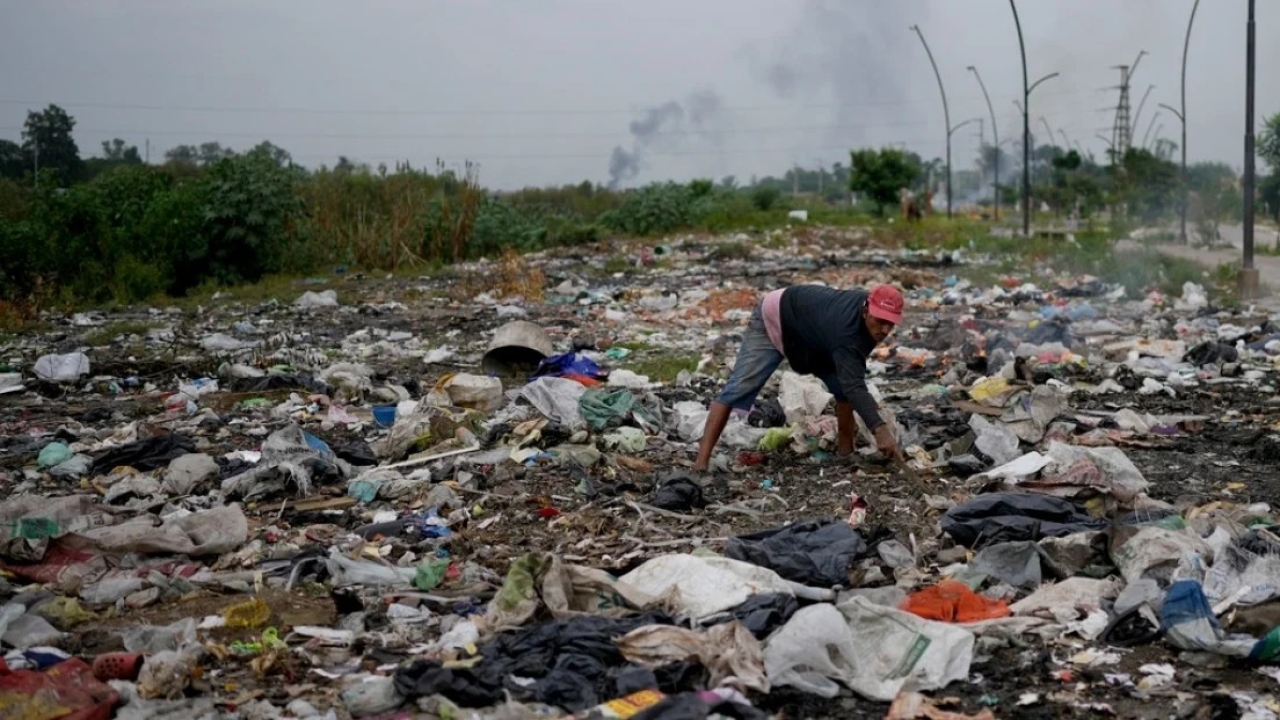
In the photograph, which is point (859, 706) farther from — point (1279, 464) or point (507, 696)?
point (1279, 464)

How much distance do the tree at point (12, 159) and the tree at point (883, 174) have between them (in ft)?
81.9

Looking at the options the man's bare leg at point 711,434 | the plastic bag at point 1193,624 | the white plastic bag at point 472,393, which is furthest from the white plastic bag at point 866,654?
the white plastic bag at point 472,393

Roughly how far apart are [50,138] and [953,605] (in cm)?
3364

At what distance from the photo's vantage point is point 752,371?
686cm

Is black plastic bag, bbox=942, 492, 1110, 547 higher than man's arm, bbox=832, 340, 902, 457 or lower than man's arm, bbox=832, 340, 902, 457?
lower

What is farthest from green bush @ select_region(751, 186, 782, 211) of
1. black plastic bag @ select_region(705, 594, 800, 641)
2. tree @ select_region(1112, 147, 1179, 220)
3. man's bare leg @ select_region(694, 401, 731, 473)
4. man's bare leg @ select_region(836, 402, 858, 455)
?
black plastic bag @ select_region(705, 594, 800, 641)

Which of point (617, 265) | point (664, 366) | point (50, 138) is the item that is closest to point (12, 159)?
point (50, 138)

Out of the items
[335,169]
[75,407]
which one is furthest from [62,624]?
[335,169]

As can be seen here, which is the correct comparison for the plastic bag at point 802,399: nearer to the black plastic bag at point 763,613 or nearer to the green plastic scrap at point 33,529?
the black plastic bag at point 763,613

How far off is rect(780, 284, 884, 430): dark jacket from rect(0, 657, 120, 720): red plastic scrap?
3.72 m

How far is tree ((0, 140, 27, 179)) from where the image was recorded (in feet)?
107

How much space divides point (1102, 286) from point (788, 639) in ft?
43.1

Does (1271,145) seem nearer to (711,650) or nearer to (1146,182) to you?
(1146,182)

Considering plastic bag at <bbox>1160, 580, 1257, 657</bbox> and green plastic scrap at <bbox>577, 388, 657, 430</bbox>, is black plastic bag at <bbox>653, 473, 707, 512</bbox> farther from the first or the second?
plastic bag at <bbox>1160, 580, 1257, 657</bbox>
